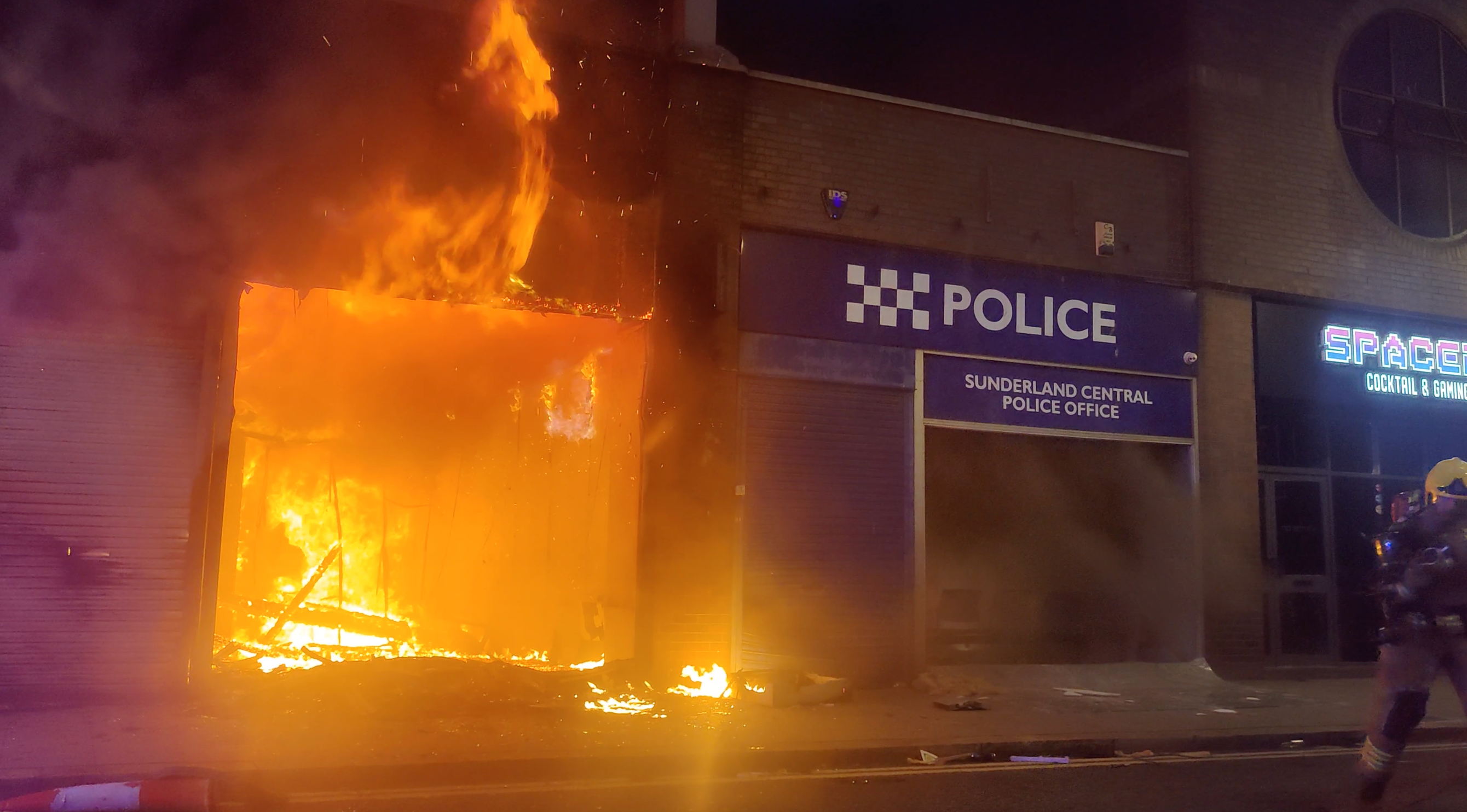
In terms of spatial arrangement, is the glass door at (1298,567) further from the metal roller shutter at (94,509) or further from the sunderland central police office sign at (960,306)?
the metal roller shutter at (94,509)

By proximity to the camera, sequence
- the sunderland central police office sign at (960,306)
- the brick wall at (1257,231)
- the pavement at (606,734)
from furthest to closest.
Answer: the brick wall at (1257,231)
the sunderland central police office sign at (960,306)
the pavement at (606,734)

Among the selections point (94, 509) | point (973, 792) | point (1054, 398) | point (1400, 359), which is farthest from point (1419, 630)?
point (94, 509)

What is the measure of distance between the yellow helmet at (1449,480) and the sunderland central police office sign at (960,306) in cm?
487

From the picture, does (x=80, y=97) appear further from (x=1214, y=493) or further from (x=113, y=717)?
(x=1214, y=493)

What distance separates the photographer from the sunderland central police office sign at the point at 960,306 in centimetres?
987

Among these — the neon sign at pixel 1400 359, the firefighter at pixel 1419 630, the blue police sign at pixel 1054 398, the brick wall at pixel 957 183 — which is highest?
the brick wall at pixel 957 183

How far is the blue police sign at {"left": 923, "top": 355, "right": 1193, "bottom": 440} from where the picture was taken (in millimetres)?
10398

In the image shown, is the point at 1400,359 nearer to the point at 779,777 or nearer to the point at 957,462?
the point at 957,462

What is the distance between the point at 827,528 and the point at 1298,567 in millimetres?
5677

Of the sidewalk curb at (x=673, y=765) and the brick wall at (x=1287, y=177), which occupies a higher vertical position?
the brick wall at (x=1287, y=177)

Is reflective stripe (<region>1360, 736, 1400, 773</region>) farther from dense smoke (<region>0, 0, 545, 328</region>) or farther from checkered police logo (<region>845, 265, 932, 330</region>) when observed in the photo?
dense smoke (<region>0, 0, 545, 328</region>)

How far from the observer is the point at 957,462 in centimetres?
1085

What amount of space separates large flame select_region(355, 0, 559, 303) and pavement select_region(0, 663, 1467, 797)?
3.35 metres

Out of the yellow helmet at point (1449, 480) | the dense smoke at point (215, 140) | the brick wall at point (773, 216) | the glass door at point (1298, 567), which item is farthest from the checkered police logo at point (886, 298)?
the yellow helmet at point (1449, 480)
